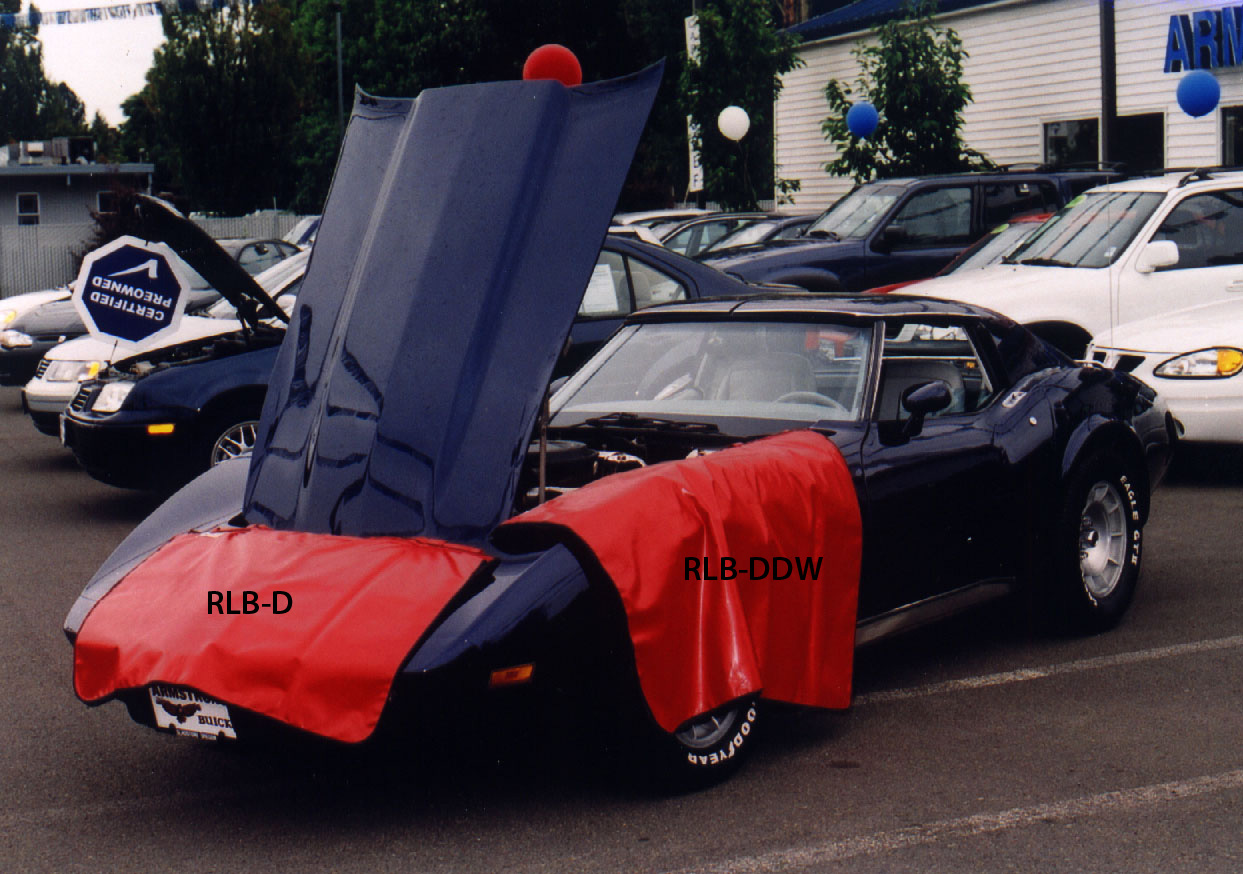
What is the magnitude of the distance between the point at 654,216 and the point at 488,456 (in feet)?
55.1

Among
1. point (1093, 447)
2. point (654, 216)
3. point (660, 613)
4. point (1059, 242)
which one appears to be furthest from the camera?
point (654, 216)

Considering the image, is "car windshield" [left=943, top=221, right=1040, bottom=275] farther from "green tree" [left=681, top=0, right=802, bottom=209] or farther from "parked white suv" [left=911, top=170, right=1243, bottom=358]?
"green tree" [left=681, top=0, right=802, bottom=209]

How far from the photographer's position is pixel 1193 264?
1084 cm

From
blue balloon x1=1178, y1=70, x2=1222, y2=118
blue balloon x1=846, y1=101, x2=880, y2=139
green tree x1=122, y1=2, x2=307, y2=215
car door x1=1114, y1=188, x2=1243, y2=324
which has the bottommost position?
car door x1=1114, y1=188, x2=1243, y2=324

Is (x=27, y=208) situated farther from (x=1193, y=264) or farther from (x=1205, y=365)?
(x=1205, y=365)

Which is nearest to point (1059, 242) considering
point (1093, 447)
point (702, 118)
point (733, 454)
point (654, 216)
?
point (1093, 447)

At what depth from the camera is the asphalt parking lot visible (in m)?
3.94

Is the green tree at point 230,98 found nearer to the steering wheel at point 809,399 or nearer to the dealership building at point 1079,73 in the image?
the dealership building at point 1079,73

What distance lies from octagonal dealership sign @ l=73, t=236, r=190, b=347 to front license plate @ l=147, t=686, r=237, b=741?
19.2ft

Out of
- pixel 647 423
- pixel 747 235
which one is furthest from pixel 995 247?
pixel 647 423

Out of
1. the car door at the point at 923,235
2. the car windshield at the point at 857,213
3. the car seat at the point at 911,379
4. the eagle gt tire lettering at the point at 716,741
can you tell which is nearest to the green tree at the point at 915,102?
the car windshield at the point at 857,213

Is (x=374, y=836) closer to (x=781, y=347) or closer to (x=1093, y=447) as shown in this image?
(x=781, y=347)

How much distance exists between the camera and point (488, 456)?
440 cm

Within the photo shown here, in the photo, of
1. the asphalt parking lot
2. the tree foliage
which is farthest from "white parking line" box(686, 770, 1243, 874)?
the tree foliage
